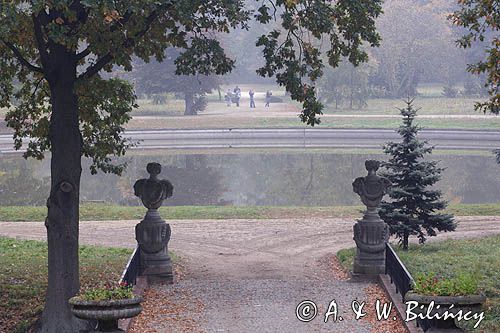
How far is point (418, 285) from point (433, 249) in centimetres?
1140

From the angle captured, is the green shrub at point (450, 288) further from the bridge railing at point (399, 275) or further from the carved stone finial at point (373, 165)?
the carved stone finial at point (373, 165)

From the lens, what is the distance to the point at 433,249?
2252 centimetres

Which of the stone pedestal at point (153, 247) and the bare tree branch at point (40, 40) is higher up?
the bare tree branch at point (40, 40)

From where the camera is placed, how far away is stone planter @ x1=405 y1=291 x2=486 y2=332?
10.7 m

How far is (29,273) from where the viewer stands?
19125 mm

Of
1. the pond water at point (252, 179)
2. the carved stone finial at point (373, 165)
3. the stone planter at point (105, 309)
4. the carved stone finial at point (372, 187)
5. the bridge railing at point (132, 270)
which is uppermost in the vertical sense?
the carved stone finial at point (373, 165)

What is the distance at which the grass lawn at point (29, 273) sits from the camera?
1617 centimetres

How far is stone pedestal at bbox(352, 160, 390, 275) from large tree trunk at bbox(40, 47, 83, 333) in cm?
573

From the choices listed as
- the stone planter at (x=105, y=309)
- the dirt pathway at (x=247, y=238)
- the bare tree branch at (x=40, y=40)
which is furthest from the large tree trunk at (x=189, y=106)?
the stone planter at (x=105, y=309)

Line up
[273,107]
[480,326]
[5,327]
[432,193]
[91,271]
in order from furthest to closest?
[273,107] < [432,193] < [91,271] < [5,327] < [480,326]

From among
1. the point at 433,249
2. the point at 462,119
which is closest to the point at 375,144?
the point at 462,119

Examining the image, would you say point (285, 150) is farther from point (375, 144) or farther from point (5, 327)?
point (5, 327)

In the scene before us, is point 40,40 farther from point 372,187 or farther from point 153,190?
point 372,187

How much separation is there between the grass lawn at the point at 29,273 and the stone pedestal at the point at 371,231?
485cm
